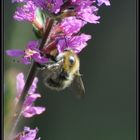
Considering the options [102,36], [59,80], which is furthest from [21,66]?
[102,36]

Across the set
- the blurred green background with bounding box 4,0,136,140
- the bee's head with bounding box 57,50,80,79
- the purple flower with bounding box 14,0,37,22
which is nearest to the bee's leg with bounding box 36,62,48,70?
the bee's head with bounding box 57,50,80,79

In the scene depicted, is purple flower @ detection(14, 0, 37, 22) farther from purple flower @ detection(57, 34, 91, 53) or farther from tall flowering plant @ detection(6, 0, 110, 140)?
purple flower @ detection(57, 34, 91, 53)

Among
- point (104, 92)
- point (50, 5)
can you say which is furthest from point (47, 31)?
point (104, 92)

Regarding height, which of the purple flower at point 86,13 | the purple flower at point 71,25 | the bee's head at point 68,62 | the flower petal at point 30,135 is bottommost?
the flower petal at point 30,135

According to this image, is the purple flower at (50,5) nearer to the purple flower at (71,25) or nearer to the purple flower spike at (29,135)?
the purple flower at (71,25)

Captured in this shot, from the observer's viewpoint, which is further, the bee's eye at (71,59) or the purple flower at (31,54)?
the bee's eye at (71,59)

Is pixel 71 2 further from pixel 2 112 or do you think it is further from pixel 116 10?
pixel 116 10

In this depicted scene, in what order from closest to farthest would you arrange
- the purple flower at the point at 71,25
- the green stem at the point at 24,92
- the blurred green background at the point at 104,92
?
the green stem at the point at 24,92
the purple flower at the point at 71,25
the blurred green background at the point at 104,92

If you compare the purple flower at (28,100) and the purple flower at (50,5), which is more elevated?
the purple flower at (50,5)

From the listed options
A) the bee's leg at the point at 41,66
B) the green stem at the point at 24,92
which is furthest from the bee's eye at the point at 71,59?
the green stem at the point at 24,92

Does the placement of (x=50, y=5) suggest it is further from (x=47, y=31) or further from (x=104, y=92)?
(x=104, y=92)
